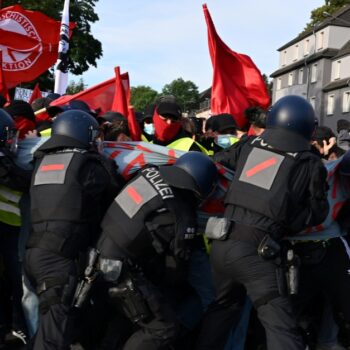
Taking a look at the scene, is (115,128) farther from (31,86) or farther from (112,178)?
(31,86)

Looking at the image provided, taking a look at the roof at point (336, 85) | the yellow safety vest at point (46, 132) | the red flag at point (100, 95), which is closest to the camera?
the yellow safety vest at point (46, 132)

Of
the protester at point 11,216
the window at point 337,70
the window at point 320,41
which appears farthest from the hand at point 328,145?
the window at point 320,41

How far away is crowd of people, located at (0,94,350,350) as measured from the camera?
3.48 metres

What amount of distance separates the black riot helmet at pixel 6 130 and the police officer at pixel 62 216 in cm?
38

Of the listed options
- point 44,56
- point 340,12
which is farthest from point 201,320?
point 340,12

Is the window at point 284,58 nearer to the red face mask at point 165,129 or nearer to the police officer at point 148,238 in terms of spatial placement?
the red face mask at point 165,129

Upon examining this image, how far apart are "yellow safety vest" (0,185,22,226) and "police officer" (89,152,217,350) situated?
93cm

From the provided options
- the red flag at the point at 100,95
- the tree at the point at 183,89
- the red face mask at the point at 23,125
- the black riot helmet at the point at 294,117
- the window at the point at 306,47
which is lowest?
the red face mask at the point at 23,125

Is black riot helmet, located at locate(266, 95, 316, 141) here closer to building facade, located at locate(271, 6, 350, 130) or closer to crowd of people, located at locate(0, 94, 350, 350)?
crowd of people, located at locate(0, 94, 350, 350)

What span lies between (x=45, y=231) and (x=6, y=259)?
0.98m

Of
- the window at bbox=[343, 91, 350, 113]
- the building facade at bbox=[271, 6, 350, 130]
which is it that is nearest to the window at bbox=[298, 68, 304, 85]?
the building facade at bbox=[271, 6, 350, 130]

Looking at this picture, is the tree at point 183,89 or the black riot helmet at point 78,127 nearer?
the black riot helmet at point 78,127

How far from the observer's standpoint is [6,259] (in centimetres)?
437

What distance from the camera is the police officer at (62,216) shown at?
3459mm
